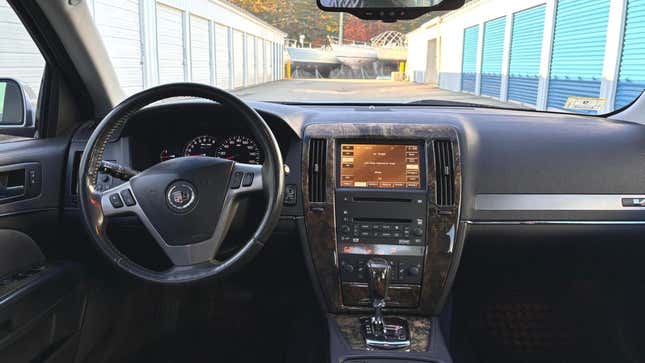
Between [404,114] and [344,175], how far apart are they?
15.7 inches

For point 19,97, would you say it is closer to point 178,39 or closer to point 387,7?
point 387,7

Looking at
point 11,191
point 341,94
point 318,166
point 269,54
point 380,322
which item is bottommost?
point 380,322

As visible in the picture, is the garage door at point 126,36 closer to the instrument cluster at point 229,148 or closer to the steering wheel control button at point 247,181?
the instrument cluster at point 229,148

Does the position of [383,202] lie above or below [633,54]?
below

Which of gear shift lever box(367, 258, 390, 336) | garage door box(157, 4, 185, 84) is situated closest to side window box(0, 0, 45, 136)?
gear shift lever box(367, 258, 390, 336)

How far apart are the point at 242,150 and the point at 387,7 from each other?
0.89m

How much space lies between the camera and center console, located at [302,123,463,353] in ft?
7.48

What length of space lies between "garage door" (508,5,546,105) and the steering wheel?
1380cm

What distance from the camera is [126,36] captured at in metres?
10.2

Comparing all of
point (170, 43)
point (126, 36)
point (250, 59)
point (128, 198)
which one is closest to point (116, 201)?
point (128, 198)

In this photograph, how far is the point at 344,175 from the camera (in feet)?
7.59

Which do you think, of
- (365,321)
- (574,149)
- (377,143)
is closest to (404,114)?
(377,143)

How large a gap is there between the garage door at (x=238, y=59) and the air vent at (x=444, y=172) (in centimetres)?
1671

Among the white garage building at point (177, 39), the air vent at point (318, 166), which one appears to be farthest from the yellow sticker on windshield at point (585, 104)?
the white garage building at point (177, 39)
